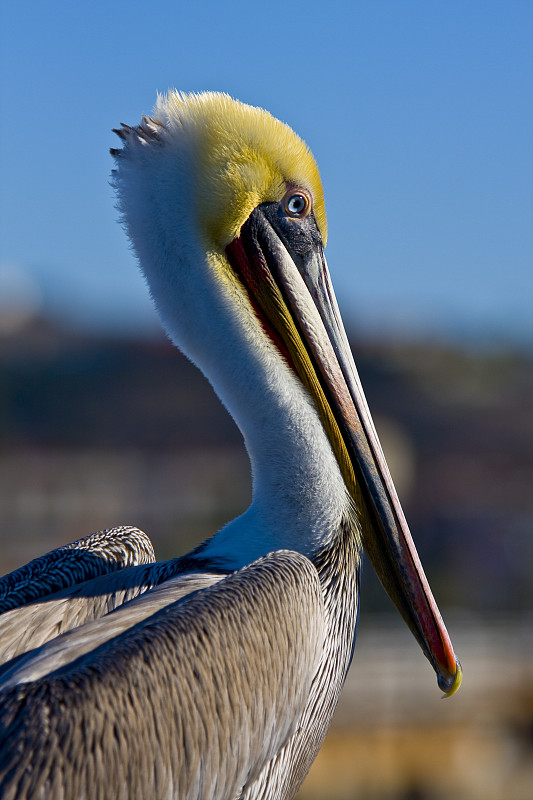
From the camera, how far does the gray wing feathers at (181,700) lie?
2.73 m

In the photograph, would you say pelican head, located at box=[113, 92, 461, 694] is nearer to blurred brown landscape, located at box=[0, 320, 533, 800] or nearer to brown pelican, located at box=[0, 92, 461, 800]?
brown pelican, located at box=[0, 92, 461, 800]

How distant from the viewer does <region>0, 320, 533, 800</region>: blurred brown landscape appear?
17.9 m

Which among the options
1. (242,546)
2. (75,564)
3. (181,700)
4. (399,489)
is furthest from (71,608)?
(399,489)

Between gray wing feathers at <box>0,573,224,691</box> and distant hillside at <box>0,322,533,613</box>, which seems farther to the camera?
distant hillside at <box>0,322,533,613</box>

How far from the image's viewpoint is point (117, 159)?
3775 millimetres

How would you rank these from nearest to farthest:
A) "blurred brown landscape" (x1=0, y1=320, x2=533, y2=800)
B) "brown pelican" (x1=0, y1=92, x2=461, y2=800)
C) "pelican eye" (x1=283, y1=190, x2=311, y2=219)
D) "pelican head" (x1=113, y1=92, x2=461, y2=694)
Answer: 1. "brown pelican" (x1=0, y1=92, x2=461, y2=800)
2. "pelican head" (x1=113, y1=92, x2=461, y2=694)
3. "pelican eye" (x1=283, y1=190, x2=311, y2=219)
4. "blurred brown landscape" (x1=0, y1=320, x2=533, y2=800)

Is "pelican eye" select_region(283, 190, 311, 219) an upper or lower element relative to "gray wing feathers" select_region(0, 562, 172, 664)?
upper

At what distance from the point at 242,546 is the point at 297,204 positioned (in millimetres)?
1209

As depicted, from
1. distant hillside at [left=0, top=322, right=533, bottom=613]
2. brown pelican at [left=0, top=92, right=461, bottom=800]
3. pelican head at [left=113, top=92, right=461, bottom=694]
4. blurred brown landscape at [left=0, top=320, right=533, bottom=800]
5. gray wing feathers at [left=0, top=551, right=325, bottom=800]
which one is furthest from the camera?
distant hillside at [left=0, top=322, right=533, bottom=613]

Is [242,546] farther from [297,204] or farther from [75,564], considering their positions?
[297,204]

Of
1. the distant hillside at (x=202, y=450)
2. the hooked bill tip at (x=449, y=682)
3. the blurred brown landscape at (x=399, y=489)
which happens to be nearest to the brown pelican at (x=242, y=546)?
the hooked bill tip at (x=449, y=682)

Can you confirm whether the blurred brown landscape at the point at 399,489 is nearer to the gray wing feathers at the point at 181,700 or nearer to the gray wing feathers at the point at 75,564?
the gray wing feathers at the point at 75,564

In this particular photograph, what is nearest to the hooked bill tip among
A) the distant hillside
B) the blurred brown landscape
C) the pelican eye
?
the pelican eye

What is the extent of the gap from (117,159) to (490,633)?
17803 mm
